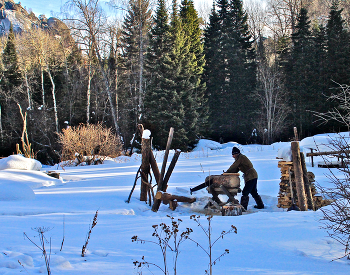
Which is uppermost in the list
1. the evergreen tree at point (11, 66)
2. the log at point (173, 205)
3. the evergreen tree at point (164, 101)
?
the evergreen tree at point (11, 66)

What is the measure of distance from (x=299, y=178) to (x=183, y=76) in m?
19.6

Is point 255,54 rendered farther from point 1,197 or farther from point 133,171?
point 1,197

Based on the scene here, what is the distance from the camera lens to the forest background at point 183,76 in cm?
2534

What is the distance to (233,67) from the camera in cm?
3416

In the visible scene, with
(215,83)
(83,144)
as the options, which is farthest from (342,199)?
(215,83)

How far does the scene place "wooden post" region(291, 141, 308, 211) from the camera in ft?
22.9

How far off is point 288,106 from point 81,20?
71.4 ft

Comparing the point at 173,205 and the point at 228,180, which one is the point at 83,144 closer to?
the point at 173,205

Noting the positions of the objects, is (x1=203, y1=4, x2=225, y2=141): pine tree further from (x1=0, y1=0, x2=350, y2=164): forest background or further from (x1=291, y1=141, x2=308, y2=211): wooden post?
(x1=291, y1=141, x2=308, y2=211): wooden post

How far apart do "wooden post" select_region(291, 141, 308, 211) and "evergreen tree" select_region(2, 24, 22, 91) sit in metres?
30.7

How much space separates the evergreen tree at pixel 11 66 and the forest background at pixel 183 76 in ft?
0.36

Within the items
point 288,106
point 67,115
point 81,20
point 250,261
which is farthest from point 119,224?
point 288,106

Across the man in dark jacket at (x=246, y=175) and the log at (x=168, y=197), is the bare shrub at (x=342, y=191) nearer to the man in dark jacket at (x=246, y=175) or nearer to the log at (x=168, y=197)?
the man in dark jacket at (x=246, y=175)

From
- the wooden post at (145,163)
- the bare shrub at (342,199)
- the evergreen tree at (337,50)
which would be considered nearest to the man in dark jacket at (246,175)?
the wooden post at (145,163)
